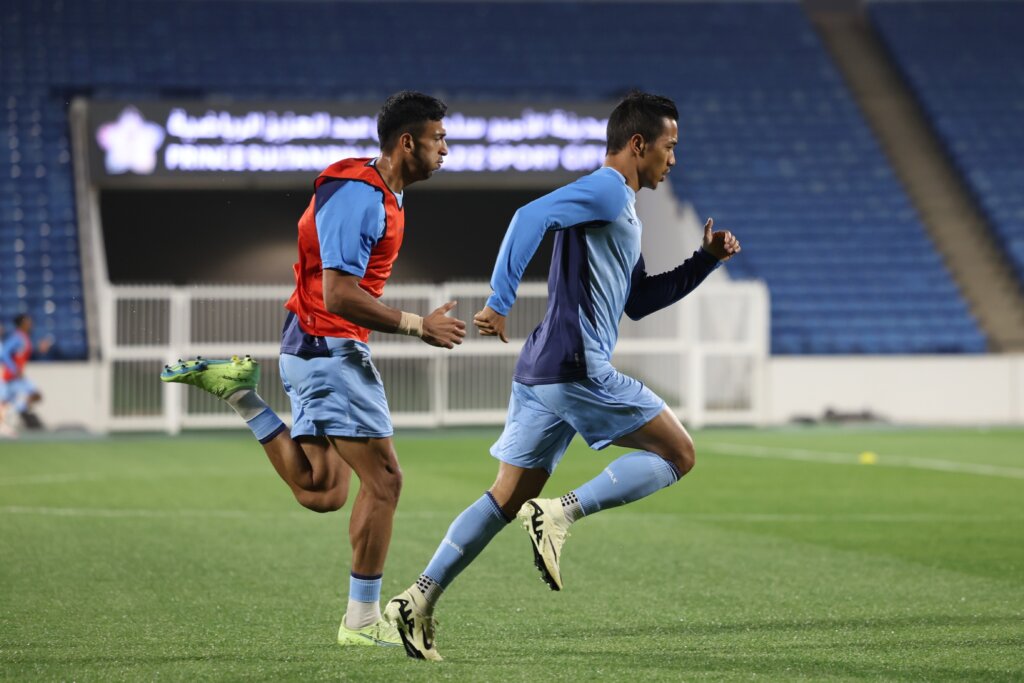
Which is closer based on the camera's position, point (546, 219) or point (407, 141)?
point (546, 219)

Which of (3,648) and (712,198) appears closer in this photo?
(3,648)

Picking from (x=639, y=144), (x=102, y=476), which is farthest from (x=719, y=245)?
(x=102, y=476)

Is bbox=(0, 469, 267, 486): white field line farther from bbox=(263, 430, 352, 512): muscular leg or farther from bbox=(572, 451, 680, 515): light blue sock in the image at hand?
bbox=(572, 451, 680, 515): light blue sock

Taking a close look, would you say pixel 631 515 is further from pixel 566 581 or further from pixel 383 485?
pixel 383 485

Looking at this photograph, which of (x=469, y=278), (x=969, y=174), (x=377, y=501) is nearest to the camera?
(x=377, y=501)

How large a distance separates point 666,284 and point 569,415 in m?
0.82

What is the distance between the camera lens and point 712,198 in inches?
1032

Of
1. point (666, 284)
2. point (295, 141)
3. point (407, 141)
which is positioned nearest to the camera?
point (407, 141)

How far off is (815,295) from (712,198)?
252 centimetres

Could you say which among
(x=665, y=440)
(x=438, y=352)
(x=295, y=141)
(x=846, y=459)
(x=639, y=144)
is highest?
(x=295, y=141)

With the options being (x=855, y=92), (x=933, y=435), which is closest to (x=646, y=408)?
(x=933, y=435)

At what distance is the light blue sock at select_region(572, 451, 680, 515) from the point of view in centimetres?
574

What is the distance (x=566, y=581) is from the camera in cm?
798

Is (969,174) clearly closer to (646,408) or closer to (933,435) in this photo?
(933,435)
